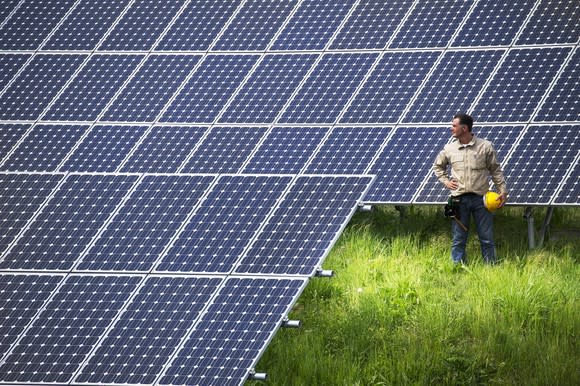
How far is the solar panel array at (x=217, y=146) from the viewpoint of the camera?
501 inches

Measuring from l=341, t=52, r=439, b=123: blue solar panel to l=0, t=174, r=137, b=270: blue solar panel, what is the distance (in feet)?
12.7

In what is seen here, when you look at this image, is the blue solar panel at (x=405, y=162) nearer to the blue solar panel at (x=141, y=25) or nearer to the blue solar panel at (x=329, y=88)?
the blue solar panel at (x=329, y=88)

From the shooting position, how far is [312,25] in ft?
63.7

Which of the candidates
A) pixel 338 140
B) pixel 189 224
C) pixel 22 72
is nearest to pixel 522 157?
pixel 338 140

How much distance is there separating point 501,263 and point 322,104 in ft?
12.0

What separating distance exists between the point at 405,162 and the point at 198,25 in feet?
15.3

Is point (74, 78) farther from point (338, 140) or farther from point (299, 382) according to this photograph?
point (299, 382)

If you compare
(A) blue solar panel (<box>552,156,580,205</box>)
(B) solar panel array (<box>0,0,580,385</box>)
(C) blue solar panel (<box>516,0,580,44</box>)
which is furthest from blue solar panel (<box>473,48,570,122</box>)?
(A) blue solar panel (<box>552,156,580,205</box>)

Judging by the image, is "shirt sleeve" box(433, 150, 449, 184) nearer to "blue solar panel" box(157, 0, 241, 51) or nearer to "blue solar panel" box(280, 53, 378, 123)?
"blue solar panel" box(280, 53, 378, 123)

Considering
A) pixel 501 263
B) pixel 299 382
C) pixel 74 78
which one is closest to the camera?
pixel 299 382

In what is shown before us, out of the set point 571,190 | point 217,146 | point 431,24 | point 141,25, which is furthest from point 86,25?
point 571,190

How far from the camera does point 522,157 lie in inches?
649

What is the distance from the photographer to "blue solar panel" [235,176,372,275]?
1316cm

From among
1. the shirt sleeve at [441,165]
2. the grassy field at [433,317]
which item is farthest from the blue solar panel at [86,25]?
the shirt sleeve at [441,165]
